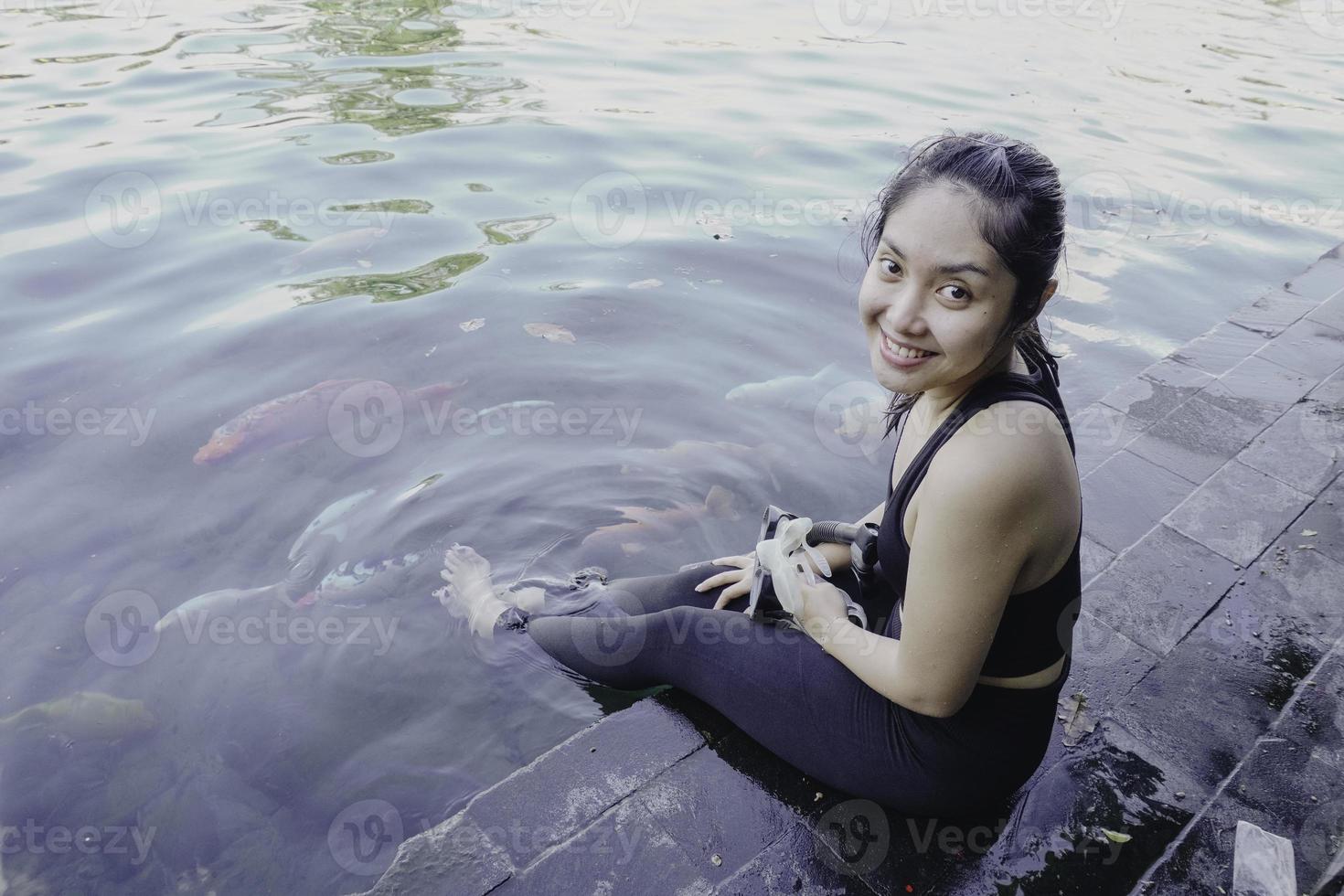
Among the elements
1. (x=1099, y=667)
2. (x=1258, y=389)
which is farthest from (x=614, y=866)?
(x=1258, y=389)

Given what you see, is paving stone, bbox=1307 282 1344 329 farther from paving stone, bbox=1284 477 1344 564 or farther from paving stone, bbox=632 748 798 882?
paving stone, bbox=632 748 798 882

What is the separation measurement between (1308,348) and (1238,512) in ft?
5.68

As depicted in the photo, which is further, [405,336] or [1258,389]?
[405,336]

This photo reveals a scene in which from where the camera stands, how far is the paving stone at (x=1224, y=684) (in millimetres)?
2496

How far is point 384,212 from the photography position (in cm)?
653

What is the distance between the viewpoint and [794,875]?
7.06ft

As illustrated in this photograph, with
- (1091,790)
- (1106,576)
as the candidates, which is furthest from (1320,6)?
(1091,790)

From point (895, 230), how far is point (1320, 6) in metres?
16.9

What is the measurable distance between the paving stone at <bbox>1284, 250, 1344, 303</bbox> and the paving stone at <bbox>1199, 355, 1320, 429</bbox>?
44.4 inches

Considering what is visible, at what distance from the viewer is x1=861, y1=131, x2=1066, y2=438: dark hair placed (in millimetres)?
1835

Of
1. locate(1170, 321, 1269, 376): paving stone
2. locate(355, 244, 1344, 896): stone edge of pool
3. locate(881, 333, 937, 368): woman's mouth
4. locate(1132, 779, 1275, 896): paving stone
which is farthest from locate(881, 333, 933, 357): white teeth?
locate(1170, 321, 1269, 376): paving stone

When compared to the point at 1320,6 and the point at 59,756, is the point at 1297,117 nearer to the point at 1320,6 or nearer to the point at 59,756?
the point at 1320,6

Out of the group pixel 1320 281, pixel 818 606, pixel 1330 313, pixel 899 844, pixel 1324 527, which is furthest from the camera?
pixel 1320 281

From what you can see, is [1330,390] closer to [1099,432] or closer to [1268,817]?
[1099,432]
